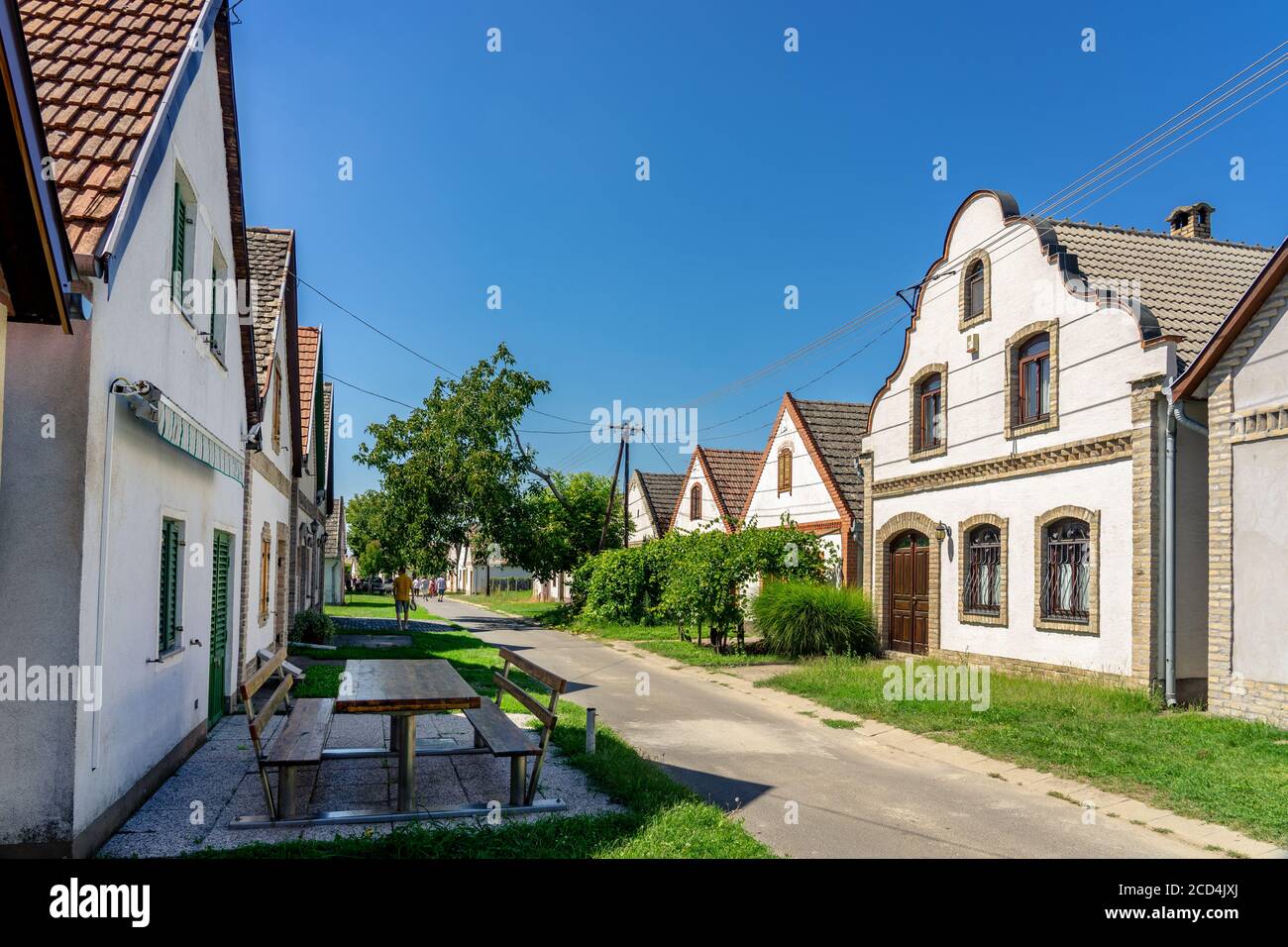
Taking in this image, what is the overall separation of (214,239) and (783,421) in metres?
18.1

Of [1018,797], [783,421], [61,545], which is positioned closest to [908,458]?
[783,421]

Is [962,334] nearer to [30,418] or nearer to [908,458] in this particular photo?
[908,458]

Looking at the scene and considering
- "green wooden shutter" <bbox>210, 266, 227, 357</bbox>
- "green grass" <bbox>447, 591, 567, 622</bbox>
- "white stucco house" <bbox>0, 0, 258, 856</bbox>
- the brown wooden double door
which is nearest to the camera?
"white stucco house" <bbox>0, 0, 258, 856</bbox>

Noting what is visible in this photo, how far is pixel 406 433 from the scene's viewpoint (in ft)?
109

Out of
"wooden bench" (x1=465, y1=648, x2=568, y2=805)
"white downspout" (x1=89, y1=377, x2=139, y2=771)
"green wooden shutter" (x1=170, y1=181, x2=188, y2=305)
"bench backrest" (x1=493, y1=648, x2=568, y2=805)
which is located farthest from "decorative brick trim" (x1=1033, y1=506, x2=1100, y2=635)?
"white downspout" (x1=89, y1=377, x2=139, y2=771)

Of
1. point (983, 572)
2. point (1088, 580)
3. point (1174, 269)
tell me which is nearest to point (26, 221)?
point (1088, 580)

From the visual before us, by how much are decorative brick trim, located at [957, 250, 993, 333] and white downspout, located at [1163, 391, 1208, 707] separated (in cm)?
477

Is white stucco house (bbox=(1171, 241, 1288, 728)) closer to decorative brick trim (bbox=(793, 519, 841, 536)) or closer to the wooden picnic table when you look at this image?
the wooden picnic table

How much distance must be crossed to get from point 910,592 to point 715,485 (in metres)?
14.1

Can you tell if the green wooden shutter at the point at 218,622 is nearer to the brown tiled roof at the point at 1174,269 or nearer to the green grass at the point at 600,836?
the green grass at the point at 600,836

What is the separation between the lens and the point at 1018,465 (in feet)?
49.9

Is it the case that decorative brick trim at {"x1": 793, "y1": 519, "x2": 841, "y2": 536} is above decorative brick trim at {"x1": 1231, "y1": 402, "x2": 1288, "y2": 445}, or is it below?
below

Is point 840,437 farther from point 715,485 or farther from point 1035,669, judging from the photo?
point 1035,669

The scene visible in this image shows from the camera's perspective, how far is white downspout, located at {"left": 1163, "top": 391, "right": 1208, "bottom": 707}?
11859 mm
